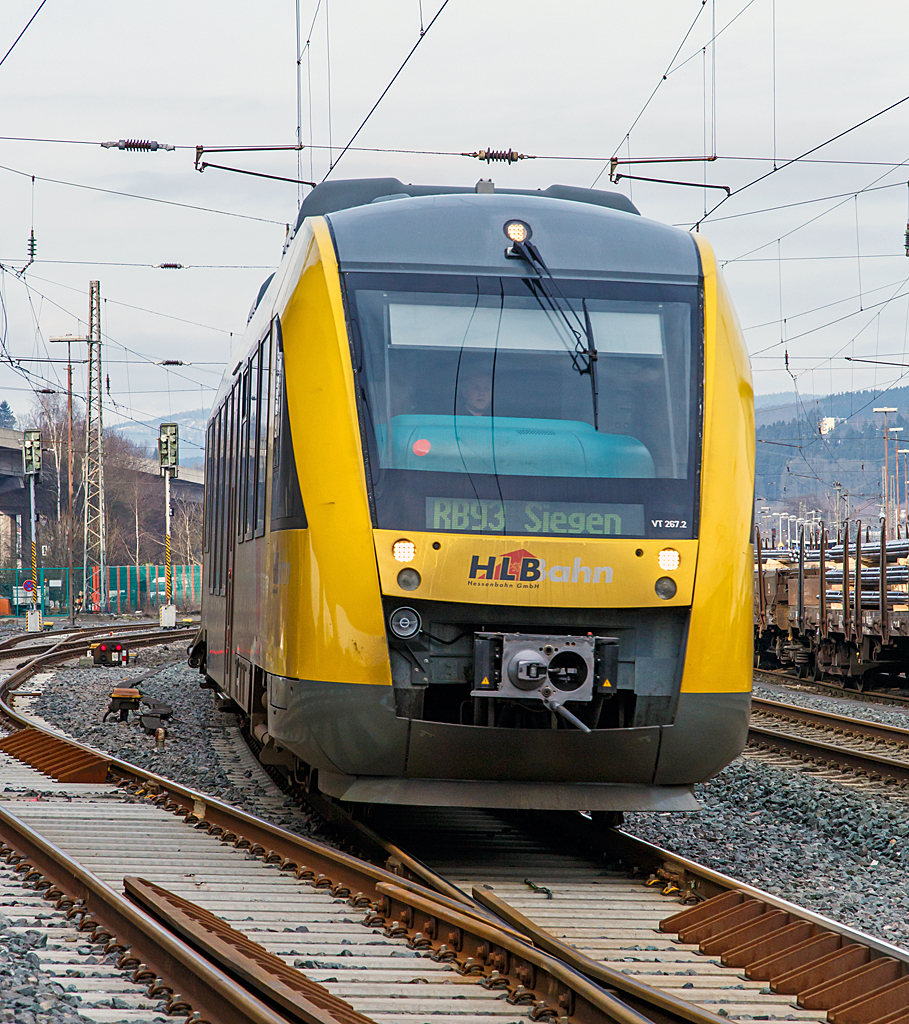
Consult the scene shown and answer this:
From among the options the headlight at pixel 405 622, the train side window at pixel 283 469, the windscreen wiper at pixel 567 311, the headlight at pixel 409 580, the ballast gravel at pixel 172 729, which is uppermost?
the windscreen wiper at pixel 567 311

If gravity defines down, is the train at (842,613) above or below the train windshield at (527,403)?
Answer: below

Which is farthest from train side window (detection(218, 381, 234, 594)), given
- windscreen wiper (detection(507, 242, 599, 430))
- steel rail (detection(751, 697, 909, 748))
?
steel rail (detection(751, 697, 909, 748))

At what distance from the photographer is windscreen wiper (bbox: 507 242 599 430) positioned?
6.89 meters

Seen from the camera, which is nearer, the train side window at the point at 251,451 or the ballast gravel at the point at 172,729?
the train side window at the point at 251,451

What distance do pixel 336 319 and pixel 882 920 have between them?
13.1 feet

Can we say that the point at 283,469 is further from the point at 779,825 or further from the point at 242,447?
the point at 779,825

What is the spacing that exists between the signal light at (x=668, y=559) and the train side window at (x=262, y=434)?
2.57 m

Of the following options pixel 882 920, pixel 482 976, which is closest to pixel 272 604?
pixel 482 976

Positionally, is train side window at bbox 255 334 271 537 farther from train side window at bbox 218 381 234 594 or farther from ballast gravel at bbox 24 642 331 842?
ballast gravel at bbox 24 642 331 842

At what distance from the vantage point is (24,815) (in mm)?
8461

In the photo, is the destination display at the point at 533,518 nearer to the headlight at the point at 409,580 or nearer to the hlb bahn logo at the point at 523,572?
the hlb bahn logo at the point at 523,572

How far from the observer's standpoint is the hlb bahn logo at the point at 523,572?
21.0 ft

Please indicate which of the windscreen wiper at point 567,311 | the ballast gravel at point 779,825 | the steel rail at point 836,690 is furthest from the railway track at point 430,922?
the steel rail at point 836,690

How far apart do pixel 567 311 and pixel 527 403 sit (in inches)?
23.0
